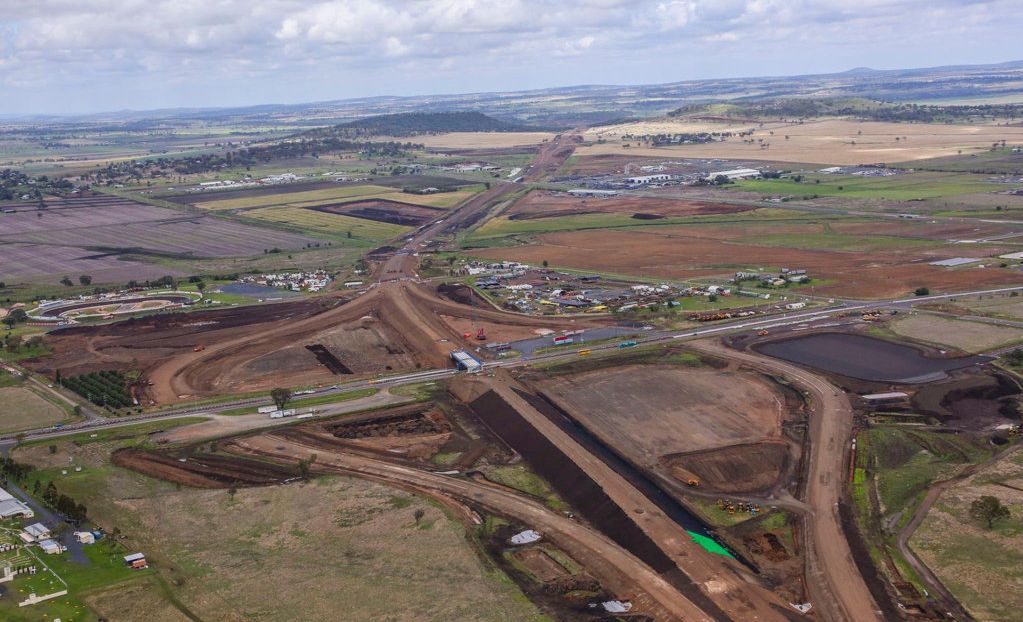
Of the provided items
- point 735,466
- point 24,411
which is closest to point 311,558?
point 735,466

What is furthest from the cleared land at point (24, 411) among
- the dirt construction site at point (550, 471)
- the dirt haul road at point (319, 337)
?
the dirt construction site at point (550, 471)

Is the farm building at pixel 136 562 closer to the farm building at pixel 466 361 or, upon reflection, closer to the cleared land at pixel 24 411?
the cleared land at pixel 24 411

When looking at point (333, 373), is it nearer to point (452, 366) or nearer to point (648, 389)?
point (452, 366)

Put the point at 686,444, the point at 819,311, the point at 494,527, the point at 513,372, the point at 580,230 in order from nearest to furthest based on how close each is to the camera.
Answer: the point at 494,527
the point at 686,444
the point at 513,372
the point at 819,311
the point at 580,230

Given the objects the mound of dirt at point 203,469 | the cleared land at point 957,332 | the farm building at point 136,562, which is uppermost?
the farm building at point 136,562

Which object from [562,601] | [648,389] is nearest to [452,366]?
[648,389]

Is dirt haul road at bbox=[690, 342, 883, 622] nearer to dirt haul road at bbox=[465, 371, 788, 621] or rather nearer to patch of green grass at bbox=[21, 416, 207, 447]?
dirt haul road at bbox=[465, 371, 788, 621]
